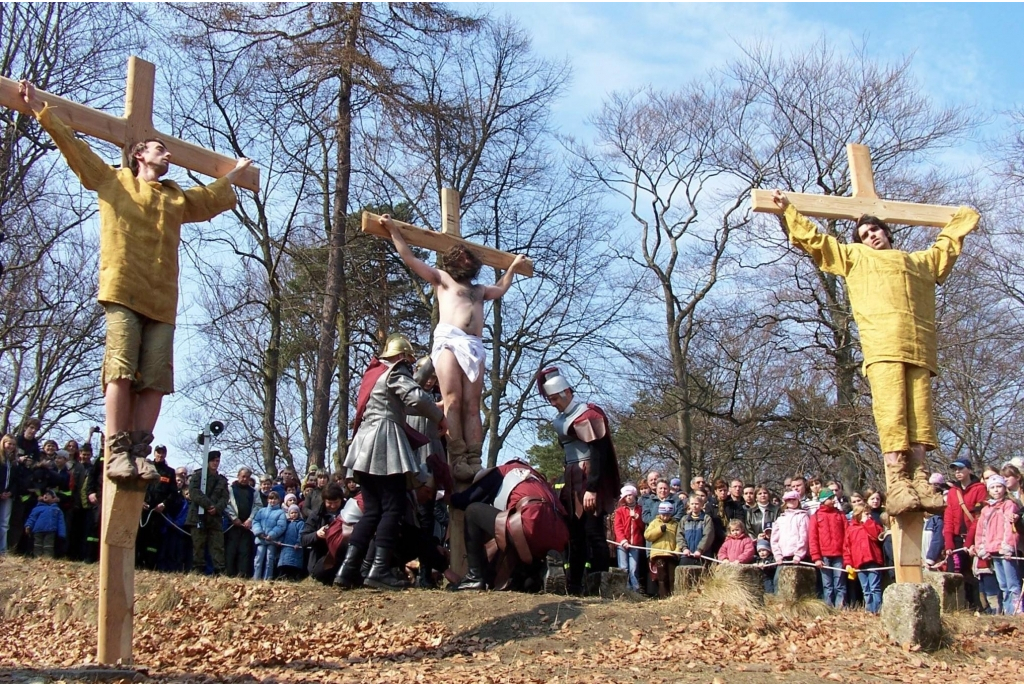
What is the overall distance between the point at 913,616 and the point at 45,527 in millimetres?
9231

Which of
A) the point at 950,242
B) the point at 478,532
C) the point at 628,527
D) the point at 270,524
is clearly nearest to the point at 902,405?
the point at 950,242

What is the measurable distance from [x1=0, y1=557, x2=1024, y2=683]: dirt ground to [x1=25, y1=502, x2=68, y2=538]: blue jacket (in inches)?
115

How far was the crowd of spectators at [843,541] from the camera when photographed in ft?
36.3

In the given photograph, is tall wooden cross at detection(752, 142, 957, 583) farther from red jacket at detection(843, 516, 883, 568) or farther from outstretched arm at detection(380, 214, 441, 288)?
red jacket at detection(843, 516, 883, 568)

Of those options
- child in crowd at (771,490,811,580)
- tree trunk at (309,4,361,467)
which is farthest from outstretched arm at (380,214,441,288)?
tree trunk at (309,4,361,467)

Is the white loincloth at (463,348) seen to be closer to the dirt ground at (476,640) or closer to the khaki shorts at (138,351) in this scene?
the dirt ground at (476,640)

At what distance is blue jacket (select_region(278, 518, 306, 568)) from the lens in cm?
1162

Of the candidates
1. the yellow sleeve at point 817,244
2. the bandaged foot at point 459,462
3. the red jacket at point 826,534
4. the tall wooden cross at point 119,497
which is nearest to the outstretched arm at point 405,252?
A: the bandaged foot at point 459,462

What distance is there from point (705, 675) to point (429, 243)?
477cm

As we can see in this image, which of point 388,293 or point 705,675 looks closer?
point 705,675

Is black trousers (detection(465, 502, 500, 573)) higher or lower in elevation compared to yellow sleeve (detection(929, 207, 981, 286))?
lower

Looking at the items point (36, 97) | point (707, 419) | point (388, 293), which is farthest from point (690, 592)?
point (707, 419)

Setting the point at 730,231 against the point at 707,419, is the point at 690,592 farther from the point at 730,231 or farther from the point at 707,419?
the point at 707,419

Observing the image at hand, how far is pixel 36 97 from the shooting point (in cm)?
693
